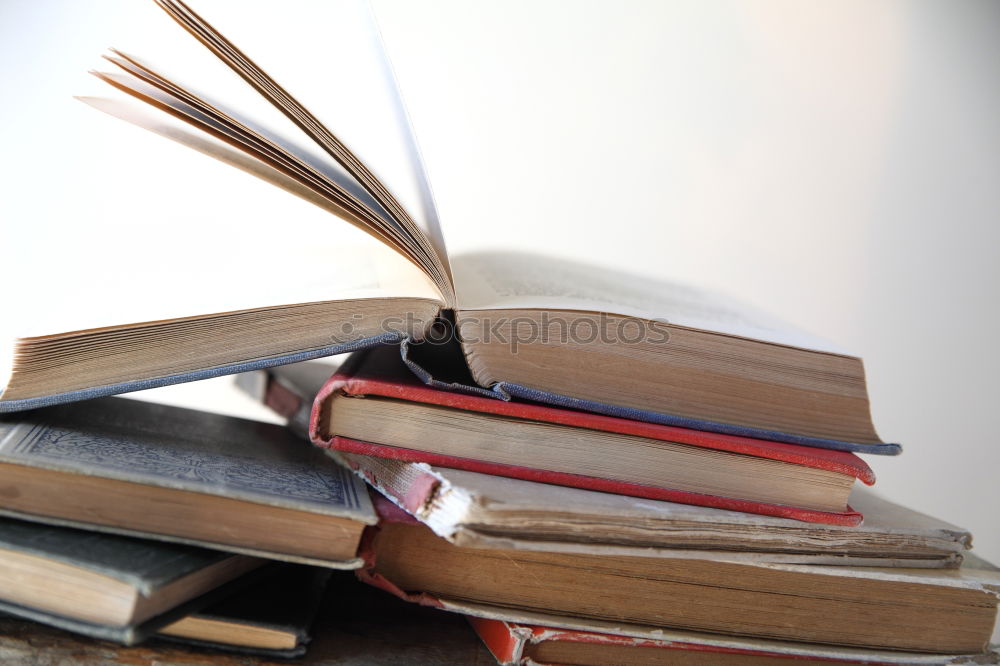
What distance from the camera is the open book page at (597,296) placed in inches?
32.0

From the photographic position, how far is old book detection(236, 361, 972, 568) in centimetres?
64

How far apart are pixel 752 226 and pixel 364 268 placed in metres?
1.21

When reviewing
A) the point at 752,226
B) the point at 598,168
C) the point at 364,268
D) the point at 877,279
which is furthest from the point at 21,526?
the point at 877,279

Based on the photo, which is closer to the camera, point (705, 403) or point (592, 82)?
point (705, 403)

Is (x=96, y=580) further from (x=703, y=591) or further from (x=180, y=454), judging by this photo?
(x=703, y=591)

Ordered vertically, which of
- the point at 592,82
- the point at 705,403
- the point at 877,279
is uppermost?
the point at 592,82

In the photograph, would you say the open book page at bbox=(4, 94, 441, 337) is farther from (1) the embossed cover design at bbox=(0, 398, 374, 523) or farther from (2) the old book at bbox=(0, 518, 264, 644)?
(2) the old book at bbox=(0, 518, 264, 644)

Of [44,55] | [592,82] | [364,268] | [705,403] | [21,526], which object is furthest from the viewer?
[592,82]

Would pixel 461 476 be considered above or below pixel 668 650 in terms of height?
above

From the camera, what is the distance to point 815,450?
0.84 m

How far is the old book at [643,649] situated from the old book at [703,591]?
0.04 feet

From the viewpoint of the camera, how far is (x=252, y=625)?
69 cm

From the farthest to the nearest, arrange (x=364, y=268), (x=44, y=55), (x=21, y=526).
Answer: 1. (x=44, y=55)
2. (x=364, y=268)
3. (x=21, y=526)

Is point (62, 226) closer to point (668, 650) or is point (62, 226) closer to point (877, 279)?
point (668, 650)
